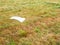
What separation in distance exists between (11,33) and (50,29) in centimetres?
210

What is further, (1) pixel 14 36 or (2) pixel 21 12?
(2) pixel 21 12

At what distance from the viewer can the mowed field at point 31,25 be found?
868cm

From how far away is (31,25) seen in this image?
10.1 meters

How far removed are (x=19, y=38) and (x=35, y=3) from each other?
6.21m

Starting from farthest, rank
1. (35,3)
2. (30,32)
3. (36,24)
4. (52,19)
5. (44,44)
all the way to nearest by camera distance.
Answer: (35,3), (52,19), (36,24), (30,32), (44,44)

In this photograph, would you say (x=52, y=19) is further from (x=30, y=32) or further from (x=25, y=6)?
(x=25, y=6)

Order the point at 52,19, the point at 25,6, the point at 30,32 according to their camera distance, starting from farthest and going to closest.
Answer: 1. the point at 25,6
2. the point at 52,19
3. the point at 30,32

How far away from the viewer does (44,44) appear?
8609 millimetres

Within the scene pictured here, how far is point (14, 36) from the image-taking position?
879cm

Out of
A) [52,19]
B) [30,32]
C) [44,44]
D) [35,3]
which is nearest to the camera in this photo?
[44,44]

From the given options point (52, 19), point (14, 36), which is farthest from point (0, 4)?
point (14, 36)

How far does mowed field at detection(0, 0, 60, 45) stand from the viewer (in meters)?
8.68

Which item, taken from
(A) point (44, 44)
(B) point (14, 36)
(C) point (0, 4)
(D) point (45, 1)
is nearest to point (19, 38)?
(B) point (14, 36)

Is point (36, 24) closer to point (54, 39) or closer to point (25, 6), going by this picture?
point (54, 39)
